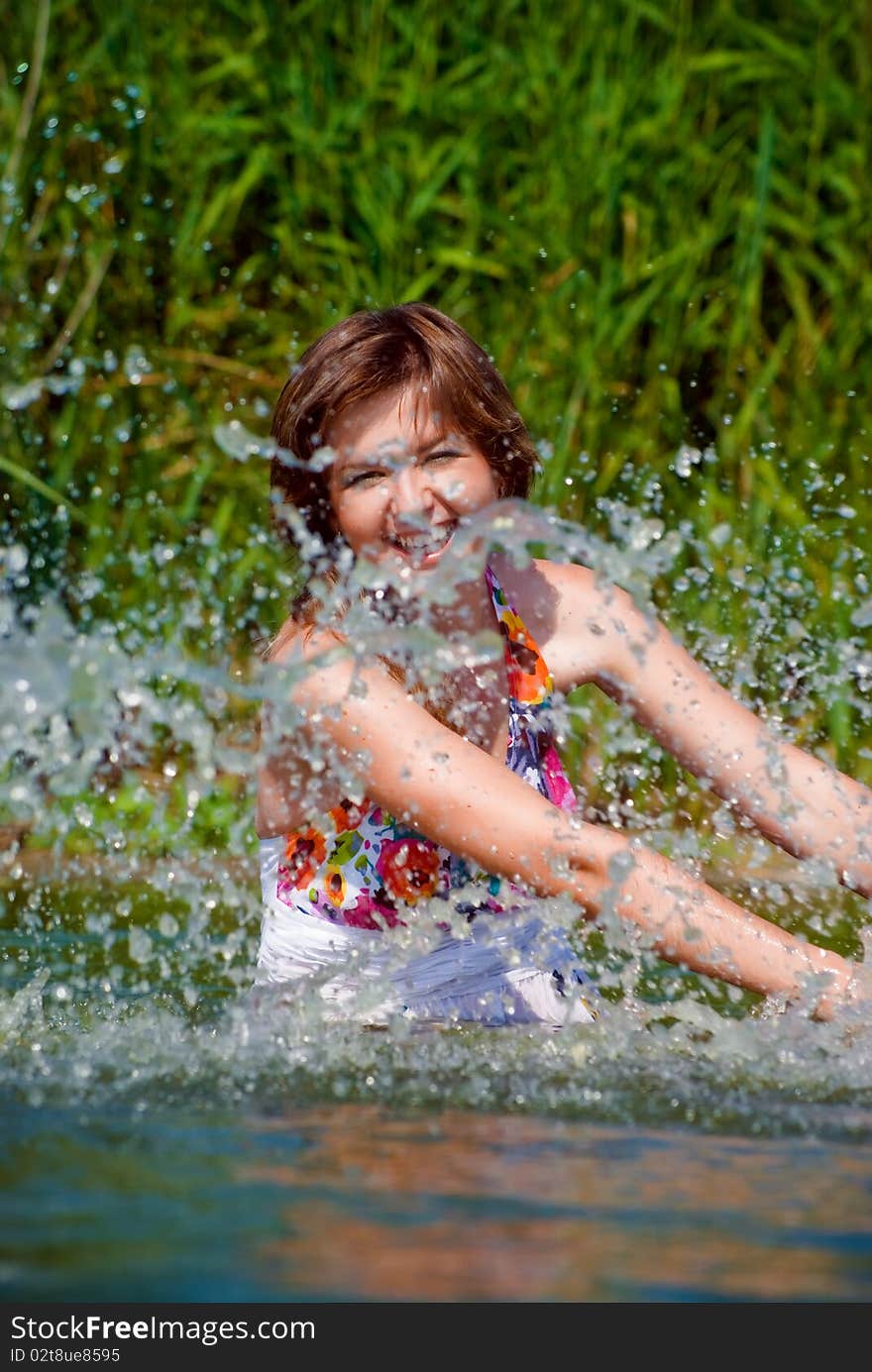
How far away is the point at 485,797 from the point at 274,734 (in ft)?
1.16

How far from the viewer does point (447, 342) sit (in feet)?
9.84

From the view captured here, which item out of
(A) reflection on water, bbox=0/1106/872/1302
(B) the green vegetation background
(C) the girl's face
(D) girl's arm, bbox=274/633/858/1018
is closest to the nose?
(C) the girl's face

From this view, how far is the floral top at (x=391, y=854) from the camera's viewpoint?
3.00 m

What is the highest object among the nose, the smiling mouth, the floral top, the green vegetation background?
the green vegetation background

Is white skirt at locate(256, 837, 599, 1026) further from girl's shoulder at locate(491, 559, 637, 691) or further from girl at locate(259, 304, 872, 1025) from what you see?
girl's shoulder at locate(491, 559, 637, 691)

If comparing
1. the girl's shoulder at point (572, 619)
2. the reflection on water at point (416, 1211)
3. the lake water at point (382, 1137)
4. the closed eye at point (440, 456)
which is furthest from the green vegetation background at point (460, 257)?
the reflection on water at point (416, 1211)

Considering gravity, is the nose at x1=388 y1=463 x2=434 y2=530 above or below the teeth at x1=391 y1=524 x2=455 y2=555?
above

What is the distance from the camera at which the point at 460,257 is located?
16.8 ft

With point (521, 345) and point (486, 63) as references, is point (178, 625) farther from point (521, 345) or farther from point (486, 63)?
point (486, 63)

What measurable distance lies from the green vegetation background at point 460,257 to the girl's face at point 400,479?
192 centimetres

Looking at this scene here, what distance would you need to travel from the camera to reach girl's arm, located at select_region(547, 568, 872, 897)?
3.05 meters

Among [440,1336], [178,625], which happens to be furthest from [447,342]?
[178,625]

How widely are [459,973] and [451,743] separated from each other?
1.22 feet

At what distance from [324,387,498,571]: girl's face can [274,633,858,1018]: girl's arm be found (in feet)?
0.69
